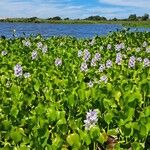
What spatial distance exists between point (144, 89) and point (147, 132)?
1.53 m

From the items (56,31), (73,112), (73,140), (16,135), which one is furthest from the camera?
(56,31)

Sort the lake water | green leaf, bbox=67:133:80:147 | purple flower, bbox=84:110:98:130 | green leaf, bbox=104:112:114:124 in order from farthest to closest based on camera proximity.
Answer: the lake water < green leaf, bbox=104:112:114:124 < purple flower, bbox=84:110:98:130 < green leaf, bbox=67:133:80:147

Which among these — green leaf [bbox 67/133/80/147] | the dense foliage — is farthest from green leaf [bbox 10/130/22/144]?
green leaf [bbox 67/133/80/147]

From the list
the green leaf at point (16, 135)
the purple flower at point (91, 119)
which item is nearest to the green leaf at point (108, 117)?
the purple flower at point (91, 119)

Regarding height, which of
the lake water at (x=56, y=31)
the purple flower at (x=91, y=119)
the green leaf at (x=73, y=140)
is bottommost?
the lake water at (x=56, y=31)

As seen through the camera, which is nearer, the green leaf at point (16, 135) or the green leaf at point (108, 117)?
the green leaf at point (16, 135)

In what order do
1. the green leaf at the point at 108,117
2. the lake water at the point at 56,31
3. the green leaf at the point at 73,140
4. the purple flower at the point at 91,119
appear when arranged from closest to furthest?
the green leaf at the point at 73,140 < the purple flower at the point at 91,119 < the green leaf at the point at 108,117 < the lake water at the point at 56,31

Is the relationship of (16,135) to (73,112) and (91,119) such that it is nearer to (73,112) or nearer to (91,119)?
(91,119)

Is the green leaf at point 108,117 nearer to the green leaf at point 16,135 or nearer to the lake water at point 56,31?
the green leaf at point 16,135

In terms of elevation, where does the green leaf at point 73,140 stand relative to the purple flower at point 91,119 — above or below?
below

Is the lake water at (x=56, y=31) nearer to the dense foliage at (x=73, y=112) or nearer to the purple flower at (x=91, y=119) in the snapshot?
the dense foliage at (x=73, y=112)

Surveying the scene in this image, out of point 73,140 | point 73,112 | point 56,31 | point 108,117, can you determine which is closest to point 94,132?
point 73,140

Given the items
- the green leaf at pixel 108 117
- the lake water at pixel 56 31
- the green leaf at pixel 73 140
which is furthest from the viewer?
the lake water at pixel 56 31

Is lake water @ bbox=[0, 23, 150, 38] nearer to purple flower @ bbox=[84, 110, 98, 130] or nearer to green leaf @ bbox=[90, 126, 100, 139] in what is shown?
purple flower @ bbox=[84, 110, 98, 130]
